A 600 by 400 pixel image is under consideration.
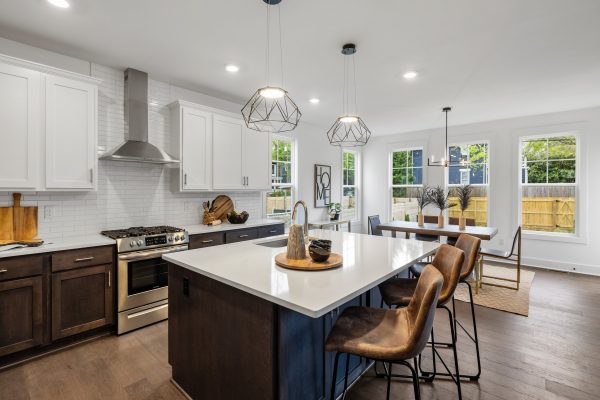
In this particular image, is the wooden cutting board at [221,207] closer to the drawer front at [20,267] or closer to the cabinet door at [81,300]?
the cabinet door at [81,300]

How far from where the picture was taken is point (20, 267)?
238cm

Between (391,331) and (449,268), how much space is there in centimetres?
60

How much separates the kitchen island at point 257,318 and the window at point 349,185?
16.1 ft

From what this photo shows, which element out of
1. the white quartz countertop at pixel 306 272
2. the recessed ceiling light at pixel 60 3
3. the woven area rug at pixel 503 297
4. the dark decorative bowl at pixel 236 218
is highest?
the recessed ceiling light at pixel 60 3

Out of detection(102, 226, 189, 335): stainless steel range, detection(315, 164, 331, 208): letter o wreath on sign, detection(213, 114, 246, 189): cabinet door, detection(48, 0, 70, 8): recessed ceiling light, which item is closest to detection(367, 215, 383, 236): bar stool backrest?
detection(315, 164, 331, 208): letter o wreath on sign

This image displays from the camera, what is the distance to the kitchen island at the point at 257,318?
1.45 metres

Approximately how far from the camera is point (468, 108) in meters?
4.88

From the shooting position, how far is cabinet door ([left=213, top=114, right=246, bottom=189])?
13.2 feet

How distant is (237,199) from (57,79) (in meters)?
2.55

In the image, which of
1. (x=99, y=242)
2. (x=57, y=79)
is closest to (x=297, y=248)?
(x=99, y=242)

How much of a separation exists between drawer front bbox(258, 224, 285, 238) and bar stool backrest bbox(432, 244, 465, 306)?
2.65m

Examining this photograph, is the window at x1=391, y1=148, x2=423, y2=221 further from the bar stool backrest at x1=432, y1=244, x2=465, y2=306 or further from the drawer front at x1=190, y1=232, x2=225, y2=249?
the bar stool backrest at x1=432, y1=244, x2=465, y2=306

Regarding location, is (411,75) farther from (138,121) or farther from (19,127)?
(19,127)

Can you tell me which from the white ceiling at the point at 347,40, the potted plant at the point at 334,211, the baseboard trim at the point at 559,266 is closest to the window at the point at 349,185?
the potted plant at the point at 334,211
